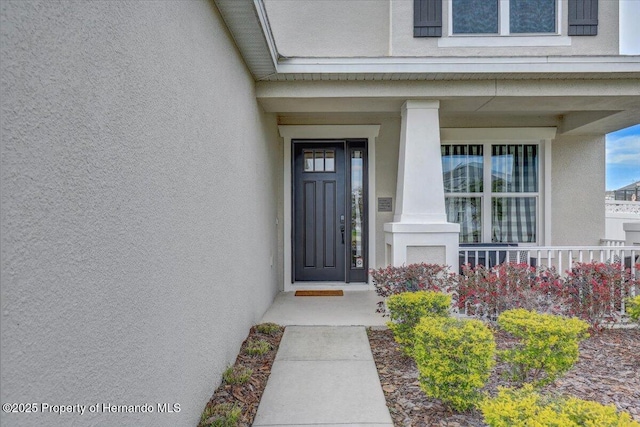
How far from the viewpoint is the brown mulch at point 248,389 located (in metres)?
2.65

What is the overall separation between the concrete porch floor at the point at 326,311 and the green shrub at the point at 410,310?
112 centimetres

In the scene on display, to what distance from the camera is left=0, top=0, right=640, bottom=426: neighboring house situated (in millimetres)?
1194

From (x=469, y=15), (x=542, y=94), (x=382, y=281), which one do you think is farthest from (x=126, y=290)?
(x=469, y=15)

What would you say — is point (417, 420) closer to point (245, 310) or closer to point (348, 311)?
point (245, 310)

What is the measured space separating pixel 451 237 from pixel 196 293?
3.34 meters

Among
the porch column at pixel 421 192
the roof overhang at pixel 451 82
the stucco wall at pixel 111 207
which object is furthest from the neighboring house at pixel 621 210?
the stucco wall at pixel 111 207

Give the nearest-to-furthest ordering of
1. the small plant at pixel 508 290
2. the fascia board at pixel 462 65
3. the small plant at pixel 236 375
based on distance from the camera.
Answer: the small plant at pixel 236 375
the small plant at pixel 508 290
the fascia board at pixel 462 65

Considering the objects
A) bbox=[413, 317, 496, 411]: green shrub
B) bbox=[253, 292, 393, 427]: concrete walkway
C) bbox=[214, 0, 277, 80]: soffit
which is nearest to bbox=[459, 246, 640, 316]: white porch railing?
bbox=[253, 292, 393, 427]: concrete walkway

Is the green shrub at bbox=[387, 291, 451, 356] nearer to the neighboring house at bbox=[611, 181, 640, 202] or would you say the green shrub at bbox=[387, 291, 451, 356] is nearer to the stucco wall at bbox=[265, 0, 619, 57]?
the stucco wall at bbox=[265, 0, 619, 57]

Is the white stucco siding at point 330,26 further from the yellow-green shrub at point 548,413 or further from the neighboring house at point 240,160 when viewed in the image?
the yellow-green shrub at point 548,413

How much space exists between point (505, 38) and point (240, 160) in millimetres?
3986

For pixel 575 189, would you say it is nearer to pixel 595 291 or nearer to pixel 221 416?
pixel 595 291

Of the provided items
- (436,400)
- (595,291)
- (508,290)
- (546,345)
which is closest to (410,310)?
(436,400)

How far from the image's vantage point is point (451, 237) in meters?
4.76
